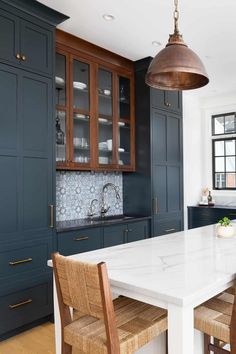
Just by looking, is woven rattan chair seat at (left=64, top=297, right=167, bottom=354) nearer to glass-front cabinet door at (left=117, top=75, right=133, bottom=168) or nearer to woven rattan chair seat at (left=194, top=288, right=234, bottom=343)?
woven rattan chair seat at (left=194, top=288, right=234, bottom=343)

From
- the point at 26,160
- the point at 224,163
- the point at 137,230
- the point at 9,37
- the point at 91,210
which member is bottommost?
the point at 137,230

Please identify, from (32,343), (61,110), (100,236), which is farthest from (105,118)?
(32,343)

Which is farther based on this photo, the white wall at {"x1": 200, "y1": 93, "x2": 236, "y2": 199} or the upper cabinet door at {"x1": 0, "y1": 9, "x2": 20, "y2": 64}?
the white wall at {"x1": 200, "y1": 93, "x2": 236, "y2": 199}

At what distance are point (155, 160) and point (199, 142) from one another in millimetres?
2172

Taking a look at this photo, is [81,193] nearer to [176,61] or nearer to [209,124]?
[176,61]

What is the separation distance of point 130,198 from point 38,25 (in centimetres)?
242

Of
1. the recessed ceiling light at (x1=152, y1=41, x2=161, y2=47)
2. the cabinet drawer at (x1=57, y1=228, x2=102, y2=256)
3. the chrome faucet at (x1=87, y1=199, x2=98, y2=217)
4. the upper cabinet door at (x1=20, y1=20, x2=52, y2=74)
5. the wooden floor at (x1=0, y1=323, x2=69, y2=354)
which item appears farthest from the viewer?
the chrome faucet at (x1=87, y1=199, x2=98, y2=217)

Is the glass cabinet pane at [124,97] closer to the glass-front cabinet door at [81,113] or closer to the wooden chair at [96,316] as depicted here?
the glass-front cabinet door at [81,113]

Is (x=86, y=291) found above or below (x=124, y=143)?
below

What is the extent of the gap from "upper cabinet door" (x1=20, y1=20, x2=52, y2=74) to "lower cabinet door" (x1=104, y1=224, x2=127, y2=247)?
1.77 meters

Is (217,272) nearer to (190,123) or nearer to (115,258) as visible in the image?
(115,258)

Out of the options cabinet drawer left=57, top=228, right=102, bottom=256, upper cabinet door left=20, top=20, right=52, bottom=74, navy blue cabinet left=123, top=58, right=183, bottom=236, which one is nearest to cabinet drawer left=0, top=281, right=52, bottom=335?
cabinet drawer left=57, top=228, right=102, bottom=256

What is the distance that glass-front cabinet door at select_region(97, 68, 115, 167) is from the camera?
3.75m

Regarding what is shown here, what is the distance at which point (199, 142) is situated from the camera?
6000mm
